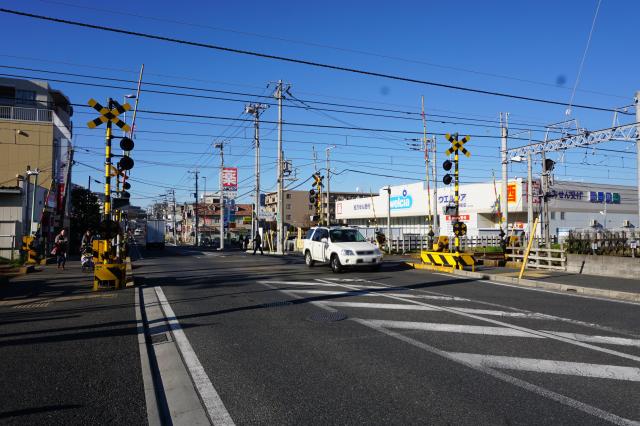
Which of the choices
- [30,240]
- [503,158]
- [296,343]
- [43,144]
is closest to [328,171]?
[503,158]

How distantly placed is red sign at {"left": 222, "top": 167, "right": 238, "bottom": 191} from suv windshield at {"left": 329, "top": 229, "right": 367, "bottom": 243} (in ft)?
132

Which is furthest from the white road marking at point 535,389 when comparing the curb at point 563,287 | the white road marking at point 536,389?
the curb at point 563,287

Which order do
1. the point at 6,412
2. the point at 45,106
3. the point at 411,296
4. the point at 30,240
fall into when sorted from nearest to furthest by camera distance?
the point at 6,412 → the point at 411,296 → the point at 30,240 → the point at 45,106

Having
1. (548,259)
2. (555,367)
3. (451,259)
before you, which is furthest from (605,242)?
(555,367)

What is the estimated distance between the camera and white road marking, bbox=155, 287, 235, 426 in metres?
4.21

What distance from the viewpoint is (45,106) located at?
4203 centimetres

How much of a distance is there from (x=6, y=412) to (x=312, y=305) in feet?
20.5

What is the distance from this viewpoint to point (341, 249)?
1716 cm

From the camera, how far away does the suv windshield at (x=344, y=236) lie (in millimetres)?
18250

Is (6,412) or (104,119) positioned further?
(104,119)

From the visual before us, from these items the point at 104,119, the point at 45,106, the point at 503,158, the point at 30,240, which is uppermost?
the point at 45,106

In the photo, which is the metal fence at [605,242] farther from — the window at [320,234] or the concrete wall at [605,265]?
the window at [320,234]

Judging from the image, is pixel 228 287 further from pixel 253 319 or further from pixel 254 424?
pixel 254 424

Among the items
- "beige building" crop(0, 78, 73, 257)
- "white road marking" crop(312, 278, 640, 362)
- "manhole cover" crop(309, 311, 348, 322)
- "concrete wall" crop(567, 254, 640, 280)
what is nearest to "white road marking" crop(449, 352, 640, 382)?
"white road marking" crop(312, 278, 640, 362)
